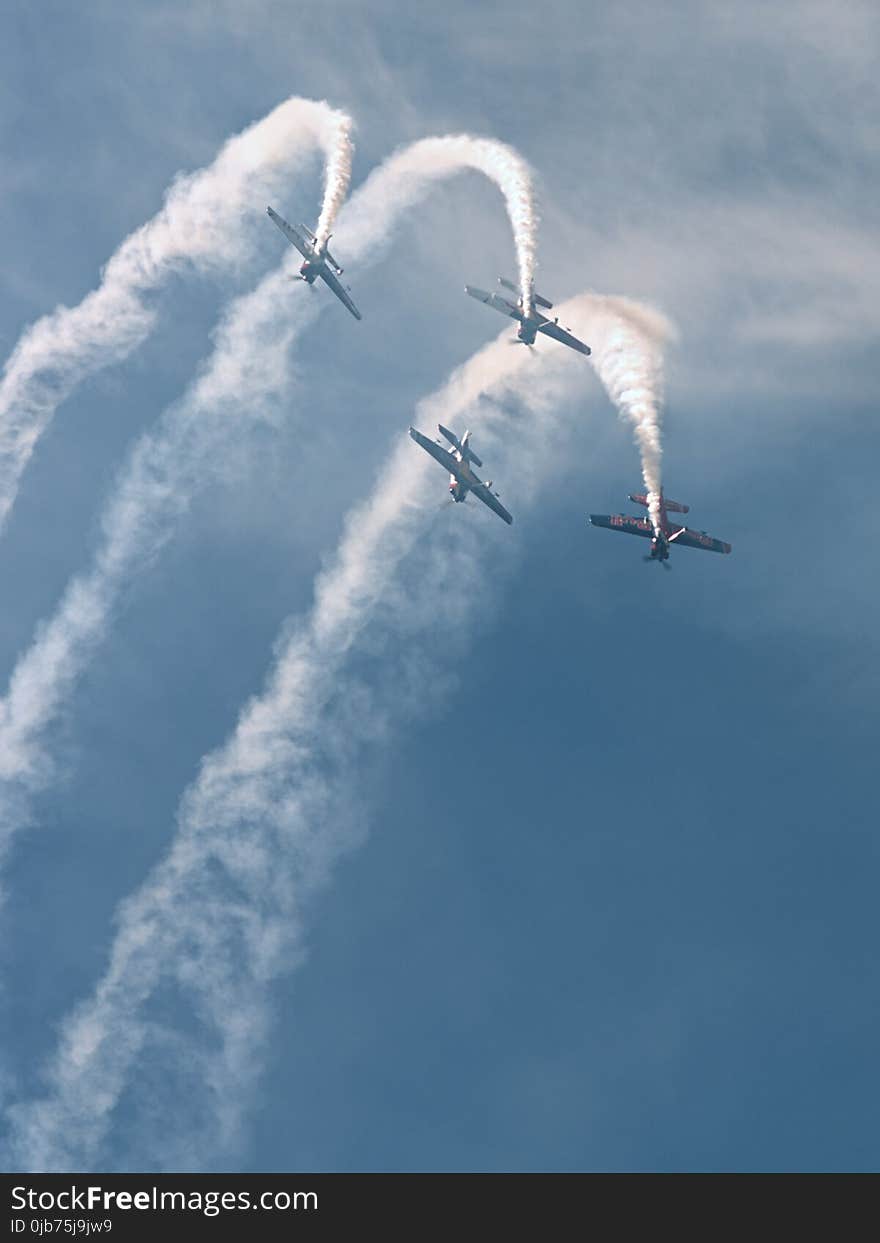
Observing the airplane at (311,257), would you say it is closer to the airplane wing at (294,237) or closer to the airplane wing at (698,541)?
the airplane wing at (294,237)

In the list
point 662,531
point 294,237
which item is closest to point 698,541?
point 662,531

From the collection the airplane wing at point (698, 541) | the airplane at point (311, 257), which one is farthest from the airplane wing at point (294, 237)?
the airplane wing at point (698, 541)

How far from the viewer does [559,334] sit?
364ft

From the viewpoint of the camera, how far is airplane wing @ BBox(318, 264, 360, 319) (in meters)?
114

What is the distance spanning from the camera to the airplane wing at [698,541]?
104 meters

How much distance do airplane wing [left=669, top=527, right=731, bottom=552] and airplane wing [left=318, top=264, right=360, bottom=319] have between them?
31817mm

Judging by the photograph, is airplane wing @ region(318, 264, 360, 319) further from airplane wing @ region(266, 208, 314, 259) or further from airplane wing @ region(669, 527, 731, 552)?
airplane wing @ region(669, 527, 731, 552)

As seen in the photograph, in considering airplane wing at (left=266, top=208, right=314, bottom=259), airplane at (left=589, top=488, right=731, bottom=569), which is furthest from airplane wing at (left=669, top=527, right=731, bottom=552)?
airplane wing at (left=266, top=208, right=314, bottom=259)

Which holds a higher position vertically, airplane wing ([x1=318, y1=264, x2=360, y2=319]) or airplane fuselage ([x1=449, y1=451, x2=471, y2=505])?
airplane wing ([x1=318, y1=264, x2=360, y2=319])

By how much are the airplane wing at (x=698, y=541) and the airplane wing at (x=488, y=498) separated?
16.2m

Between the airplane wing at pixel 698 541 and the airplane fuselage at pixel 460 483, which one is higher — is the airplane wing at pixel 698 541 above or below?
below
